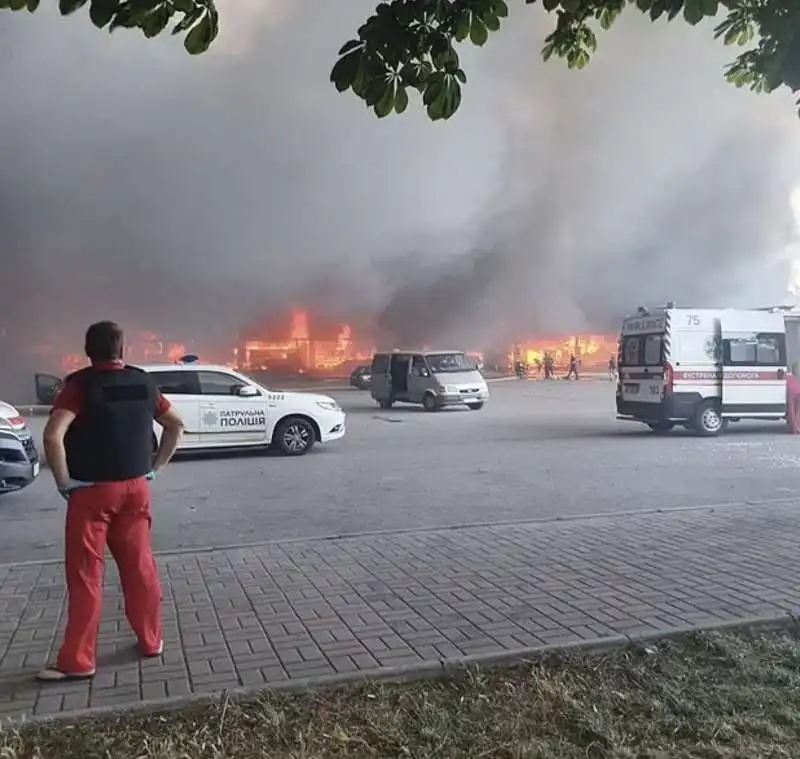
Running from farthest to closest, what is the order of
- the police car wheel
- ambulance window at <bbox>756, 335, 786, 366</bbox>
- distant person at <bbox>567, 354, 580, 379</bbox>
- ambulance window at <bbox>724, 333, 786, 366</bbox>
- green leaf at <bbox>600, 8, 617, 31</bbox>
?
distant person at <bbox>567, 354, 580, 379</bbox> → ambulance window at <bbox>756, 335, 786, 366</bbox> → ambulance window at <bbox>724, 333, 786, 366</bbox> → the police car wheel → green leaf at <bbox>600, 8, 617, 31</bbox>

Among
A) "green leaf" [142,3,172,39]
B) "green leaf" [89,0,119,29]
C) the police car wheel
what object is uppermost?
"green leaf" [142,3,172,39]

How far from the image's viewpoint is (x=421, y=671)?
3.62m

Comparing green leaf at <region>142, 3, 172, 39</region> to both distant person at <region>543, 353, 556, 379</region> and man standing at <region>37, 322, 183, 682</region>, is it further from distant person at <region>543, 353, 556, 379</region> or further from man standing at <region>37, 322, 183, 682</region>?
distant person at <region>543, 353, 556, 379</region>

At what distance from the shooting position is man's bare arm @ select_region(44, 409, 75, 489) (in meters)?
3.52

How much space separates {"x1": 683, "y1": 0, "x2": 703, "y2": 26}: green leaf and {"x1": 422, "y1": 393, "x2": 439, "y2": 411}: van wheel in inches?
723

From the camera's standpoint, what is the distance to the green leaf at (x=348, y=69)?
314 cm

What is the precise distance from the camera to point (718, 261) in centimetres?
3819

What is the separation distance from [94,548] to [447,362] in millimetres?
18738

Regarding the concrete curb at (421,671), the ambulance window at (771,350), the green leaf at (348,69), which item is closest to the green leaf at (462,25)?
the green leaf at (348,69)

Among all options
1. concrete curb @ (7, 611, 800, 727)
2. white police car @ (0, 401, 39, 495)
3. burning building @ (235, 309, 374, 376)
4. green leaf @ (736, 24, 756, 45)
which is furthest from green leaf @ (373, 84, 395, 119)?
burning building @ (235, 309, 374, 376)

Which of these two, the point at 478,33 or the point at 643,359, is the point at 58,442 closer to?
the point at 478,33

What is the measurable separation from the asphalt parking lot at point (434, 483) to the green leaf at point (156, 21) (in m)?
→ 4.33

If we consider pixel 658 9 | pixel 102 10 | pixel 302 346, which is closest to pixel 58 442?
pixel 102 10

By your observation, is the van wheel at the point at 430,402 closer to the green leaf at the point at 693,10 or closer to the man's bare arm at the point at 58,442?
the man's bare arm at the point at 58,442
